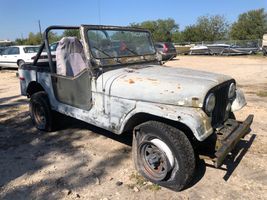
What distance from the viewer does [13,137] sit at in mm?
5602

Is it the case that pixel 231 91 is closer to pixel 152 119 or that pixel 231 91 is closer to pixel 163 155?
pixel 152 119

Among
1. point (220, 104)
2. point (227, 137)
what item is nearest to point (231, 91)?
point (220, 104)

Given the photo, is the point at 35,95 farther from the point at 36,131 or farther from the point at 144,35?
the point at 144,35

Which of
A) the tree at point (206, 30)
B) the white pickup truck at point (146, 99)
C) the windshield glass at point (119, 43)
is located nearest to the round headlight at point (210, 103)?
the white pickup truck at point (146, 99)

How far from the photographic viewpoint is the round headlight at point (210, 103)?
3424 millimetres

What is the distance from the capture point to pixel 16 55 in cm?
1739

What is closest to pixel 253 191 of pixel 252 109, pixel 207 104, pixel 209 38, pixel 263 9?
pixel 207 104

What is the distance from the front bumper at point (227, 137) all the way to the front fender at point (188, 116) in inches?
9.1

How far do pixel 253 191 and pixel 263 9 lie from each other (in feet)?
231

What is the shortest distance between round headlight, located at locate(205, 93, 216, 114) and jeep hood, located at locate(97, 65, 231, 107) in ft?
0.28

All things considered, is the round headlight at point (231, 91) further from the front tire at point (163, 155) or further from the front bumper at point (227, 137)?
the front tire at point (163, 155)

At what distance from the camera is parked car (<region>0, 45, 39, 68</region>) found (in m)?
17.1

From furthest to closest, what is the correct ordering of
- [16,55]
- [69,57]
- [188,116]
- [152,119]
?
[16,55], [69,57], [152,119], [188,116]

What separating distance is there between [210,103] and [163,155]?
0.80m
